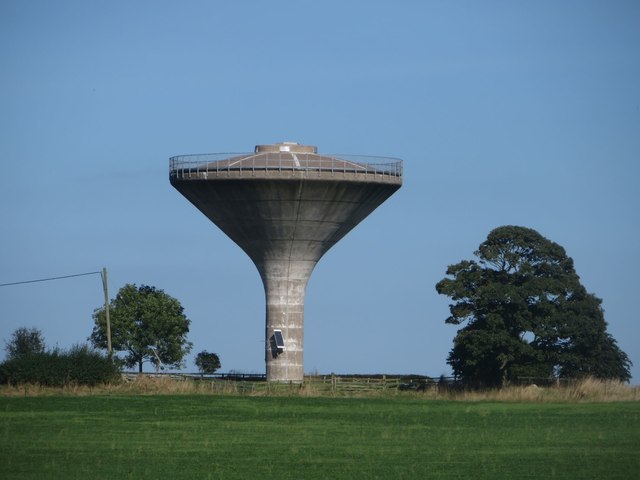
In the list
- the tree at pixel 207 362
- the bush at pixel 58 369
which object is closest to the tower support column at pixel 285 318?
the bush at pixel 58 369

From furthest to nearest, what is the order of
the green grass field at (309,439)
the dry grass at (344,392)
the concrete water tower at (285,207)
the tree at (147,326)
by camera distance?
the tree at (147,326) → the concrete water tower at (285,207) → the dry grass at (344,392) → the green grass field at (309,439)

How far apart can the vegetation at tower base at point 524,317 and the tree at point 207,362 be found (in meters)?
27.6

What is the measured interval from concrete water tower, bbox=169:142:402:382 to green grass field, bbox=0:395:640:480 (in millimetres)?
12912

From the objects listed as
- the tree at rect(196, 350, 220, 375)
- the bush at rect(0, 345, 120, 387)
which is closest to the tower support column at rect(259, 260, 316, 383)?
the bush at rect(0, 345, 120, 387)

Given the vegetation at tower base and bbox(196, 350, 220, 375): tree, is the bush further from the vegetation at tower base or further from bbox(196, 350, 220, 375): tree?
bbox(196, 350, 220, 375): tree

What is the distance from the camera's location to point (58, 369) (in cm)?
6106

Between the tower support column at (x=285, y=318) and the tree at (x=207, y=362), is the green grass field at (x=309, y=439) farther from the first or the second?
the tree at (x=207, y=362)

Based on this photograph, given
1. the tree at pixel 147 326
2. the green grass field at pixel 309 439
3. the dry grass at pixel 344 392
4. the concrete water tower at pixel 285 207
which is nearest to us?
the green grass field at pixel 309 439

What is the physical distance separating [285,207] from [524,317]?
12.0 m

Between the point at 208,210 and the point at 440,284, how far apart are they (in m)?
11.4

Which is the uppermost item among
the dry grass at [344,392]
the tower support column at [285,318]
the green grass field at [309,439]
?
the tower support column at [285,318]

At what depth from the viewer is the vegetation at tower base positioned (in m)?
68.3

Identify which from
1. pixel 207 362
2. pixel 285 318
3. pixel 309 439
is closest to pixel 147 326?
pixel 207 362

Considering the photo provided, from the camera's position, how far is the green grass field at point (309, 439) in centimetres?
3384
